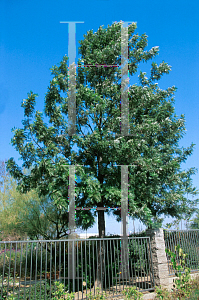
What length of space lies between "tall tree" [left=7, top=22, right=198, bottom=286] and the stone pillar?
1.24m

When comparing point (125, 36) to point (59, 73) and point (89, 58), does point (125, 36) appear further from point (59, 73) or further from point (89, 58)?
point (59, 73)

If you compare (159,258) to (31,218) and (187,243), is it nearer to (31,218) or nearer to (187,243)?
(187,243)

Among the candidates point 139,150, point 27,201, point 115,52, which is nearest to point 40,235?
point 27,201

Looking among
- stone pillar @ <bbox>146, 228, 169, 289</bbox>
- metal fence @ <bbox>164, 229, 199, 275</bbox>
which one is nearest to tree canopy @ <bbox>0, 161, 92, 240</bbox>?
metal fence @ <bbox>164, 229, 199, 275</bbox>

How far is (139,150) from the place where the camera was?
9.01 metres

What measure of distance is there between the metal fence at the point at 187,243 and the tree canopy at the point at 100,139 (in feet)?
1.88

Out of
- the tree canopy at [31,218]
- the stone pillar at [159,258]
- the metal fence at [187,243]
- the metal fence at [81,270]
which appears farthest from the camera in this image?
the tree canopy at [31,218]

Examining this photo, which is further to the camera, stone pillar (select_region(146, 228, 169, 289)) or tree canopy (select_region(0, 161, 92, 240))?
tree canopy (select_region(0, 161, 92, 240))

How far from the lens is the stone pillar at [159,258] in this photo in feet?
22.3

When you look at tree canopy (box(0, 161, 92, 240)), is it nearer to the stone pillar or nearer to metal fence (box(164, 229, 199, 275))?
metal fence (box(164, 229, 199, 275))

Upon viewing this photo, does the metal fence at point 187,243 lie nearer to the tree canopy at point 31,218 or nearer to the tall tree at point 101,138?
the tall tree at point 101,138

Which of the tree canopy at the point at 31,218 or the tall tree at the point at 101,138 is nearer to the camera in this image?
the tall tree at the point at 101,138

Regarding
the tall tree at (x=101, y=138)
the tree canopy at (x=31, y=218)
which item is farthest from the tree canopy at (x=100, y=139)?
the tree canopy at (x=31, y=218)

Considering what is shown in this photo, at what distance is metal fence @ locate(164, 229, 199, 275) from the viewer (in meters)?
7.79
